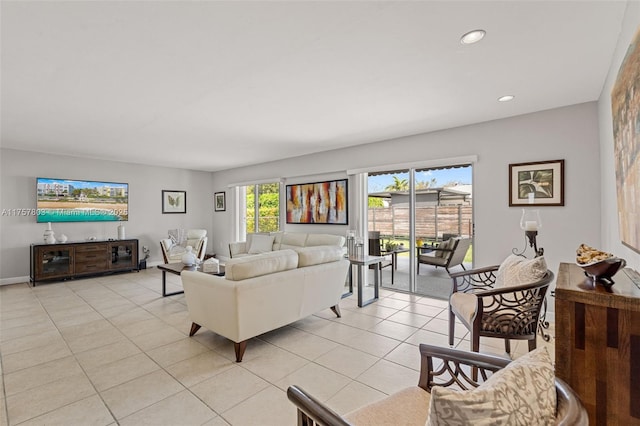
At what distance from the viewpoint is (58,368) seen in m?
2.47

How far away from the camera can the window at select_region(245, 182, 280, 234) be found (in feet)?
22.4

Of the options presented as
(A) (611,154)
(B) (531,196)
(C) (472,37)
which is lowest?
(B) (531,196)

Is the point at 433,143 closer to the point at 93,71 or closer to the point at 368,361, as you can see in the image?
the point at 368,361

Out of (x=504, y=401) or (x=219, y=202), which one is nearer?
(x=504, y=401)

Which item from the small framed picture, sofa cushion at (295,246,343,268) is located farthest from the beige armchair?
sofa cushion at (295,246,343,268)

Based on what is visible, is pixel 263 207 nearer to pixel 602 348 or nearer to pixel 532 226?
pixel 532 226

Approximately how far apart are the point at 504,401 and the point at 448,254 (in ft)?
13.7

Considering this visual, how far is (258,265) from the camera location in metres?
2.72

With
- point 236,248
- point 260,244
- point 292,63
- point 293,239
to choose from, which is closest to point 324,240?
point 293,239

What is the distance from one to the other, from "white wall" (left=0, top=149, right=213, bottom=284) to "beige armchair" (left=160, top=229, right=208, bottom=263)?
0.69 metres

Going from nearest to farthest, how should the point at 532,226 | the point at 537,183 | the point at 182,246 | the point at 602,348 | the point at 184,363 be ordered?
1. the point at 602,348
2. the point at 184,363
3. the point at 532,226
4. the point at 537,183
5. the point at 182,246

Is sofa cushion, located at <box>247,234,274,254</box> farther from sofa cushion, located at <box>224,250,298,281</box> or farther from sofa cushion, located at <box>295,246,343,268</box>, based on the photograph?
sofa cushion, located at <box>224,250,298,281</box>

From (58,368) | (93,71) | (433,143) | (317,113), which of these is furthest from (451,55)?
(58,368)

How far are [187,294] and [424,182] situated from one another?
3.51 meters
